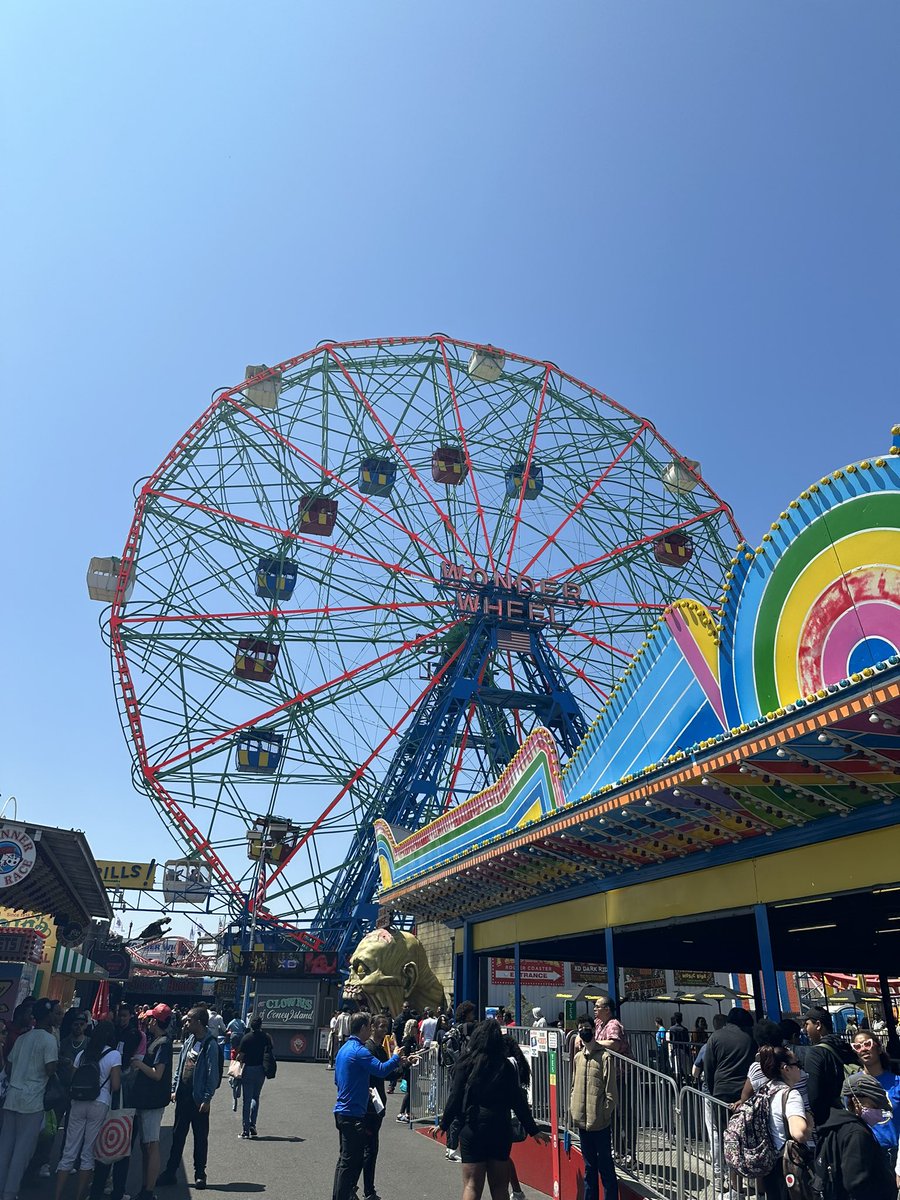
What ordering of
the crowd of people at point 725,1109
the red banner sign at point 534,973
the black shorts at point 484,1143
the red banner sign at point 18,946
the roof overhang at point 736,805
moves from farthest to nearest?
the red banner sign at point 534,973 < the red banner sign at point 18,946 < the roof overhang at point 736,805 < the black shorts at point 484,1143 < the crowd of people at point 725,1109

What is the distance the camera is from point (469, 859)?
14.2 m

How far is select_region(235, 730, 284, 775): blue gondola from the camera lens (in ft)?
87.6

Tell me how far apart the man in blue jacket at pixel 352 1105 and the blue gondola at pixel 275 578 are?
70.4ft

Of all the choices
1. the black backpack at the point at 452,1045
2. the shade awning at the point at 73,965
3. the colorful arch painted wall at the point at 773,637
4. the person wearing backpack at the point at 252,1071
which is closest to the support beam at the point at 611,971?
the colorful arch painted wall at the point at 773,637

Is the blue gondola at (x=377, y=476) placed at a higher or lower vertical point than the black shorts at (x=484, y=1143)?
higher

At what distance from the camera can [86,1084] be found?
7090 mm

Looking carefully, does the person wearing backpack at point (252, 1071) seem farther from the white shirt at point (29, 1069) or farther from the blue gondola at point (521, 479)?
the blue gondola at point (521, 479)

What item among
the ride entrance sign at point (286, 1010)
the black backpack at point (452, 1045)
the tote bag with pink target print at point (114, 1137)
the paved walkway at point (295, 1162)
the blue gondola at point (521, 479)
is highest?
the blue gondola at point (521, 479)

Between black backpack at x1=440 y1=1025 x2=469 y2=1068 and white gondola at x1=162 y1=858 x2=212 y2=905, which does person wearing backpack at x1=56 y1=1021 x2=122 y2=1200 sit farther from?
white gondola at x1=162 y1=858 x2=212 y2=905

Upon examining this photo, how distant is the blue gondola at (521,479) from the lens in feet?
102

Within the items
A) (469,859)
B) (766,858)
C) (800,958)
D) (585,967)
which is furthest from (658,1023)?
(766,858)

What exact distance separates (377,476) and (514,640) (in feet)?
22.5

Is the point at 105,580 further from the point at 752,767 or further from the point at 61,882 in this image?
the point at 752,767

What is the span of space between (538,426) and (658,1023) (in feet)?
61.4
